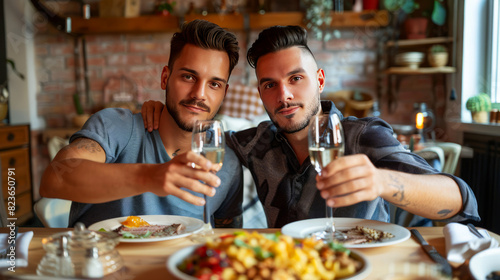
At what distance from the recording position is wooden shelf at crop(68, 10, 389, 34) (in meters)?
3.62

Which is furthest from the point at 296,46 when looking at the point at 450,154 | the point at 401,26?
the point at 401,26

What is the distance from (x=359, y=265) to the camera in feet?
1.94

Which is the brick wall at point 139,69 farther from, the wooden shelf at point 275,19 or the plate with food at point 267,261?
the plate with food at point 267,261

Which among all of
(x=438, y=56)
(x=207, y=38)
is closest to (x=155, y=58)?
(x=438, y=56)

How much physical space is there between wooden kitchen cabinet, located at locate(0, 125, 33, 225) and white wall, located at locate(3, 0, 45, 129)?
655 millimetres

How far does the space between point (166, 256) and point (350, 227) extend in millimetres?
367

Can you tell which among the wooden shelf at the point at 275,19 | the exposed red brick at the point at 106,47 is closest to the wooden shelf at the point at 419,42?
the wooden shelf at the point at 275,19

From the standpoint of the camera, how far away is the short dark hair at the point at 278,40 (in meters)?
1.22

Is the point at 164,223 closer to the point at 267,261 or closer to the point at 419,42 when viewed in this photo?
the point at 267,261

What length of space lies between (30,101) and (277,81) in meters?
3.49

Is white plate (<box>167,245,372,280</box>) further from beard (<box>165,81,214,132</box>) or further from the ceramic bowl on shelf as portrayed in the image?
the ceramic bowl on shelf

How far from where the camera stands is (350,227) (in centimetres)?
87

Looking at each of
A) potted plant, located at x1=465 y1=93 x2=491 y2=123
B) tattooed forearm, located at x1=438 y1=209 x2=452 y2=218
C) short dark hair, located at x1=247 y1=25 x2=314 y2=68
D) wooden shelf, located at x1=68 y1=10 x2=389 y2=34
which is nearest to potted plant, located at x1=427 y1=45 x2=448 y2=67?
wooden shelf, located at x1=68 y1=10 x2=389 y2=34

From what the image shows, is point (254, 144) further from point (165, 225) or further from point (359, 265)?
point (359, 265)
